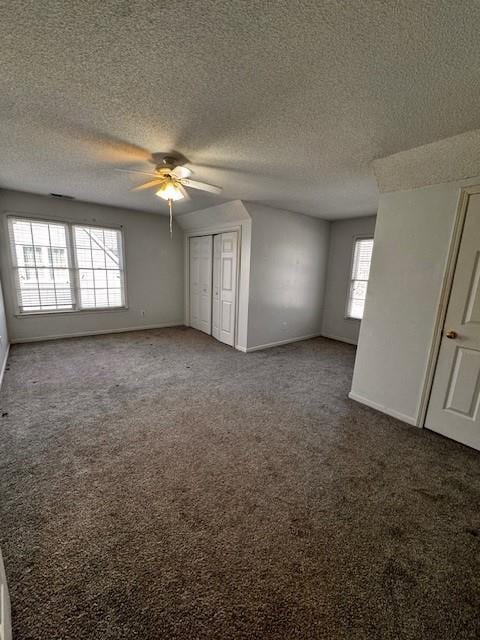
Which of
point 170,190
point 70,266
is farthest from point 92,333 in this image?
point 170,190

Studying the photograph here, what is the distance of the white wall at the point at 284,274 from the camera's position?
448cm

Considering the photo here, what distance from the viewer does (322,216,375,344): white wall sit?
206 inches

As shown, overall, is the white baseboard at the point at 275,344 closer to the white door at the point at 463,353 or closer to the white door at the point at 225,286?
the white door at the point at 225,286

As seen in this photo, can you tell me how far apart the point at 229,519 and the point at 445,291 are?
8.27 feet

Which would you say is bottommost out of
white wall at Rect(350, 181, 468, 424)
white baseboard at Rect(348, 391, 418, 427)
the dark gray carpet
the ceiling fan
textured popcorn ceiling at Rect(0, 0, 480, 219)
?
the dark gray carpet

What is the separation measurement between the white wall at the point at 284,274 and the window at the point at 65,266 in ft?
9.20

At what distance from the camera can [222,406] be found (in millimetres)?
2809

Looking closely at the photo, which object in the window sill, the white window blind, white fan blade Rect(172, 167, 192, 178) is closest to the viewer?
white fan blade Rect(172, 167, 192, 178)

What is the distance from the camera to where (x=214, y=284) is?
5270 mm

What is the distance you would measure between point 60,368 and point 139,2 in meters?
3.78

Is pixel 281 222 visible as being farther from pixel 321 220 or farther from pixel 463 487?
pixel 463 487

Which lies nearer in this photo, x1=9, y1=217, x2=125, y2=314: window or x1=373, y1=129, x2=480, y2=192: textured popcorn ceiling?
x1=373, y1=129, x2=480, y2=192: textured popcorn ceiling

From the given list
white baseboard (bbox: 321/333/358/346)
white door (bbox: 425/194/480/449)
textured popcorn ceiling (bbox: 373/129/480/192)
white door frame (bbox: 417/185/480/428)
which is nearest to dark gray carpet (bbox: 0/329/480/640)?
white door (bbox: 425/194/480/449)

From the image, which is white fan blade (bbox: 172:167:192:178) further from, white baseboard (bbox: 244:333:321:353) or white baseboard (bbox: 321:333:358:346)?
white baseboard (bbox: 321:333:358:346)
